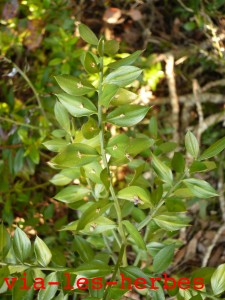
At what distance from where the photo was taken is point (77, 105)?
2.45 ft

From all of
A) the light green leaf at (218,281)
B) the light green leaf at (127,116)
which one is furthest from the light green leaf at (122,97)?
the light green leaf at (218,281)

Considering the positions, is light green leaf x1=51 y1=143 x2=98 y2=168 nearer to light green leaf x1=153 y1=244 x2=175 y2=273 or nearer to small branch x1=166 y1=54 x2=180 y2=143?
light green leaf x1=153 y1=244 x2=175 y2=273

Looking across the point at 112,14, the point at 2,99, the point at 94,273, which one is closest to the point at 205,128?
the point at 112,14

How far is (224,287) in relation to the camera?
87 centimetres

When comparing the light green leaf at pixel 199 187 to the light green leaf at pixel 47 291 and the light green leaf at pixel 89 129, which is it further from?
the light green leaf at pixel 47 291

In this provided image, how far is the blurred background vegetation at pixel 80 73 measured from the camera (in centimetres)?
143

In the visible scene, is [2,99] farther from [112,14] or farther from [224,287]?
[224,287]

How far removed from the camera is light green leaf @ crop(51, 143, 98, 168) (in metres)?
0.76

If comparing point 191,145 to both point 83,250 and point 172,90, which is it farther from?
point 172,90

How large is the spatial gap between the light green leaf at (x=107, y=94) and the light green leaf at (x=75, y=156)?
0.10m

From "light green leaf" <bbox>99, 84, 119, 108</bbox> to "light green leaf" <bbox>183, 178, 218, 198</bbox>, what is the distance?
0.23 m

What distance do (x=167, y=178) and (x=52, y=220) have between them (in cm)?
90

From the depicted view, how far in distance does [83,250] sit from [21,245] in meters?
0.15

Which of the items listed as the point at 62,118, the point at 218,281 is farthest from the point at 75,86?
the point at 218,281
